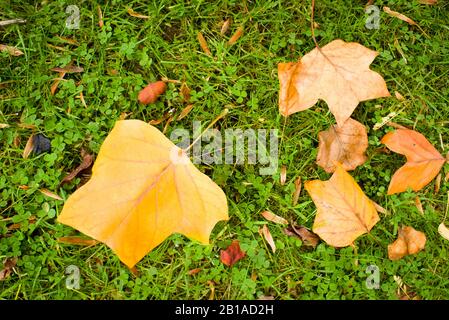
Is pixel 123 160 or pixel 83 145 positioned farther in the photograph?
pixel 83 145

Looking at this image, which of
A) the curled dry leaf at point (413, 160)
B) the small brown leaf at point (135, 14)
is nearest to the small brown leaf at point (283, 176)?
the curled dry leaf at point (413, 160)

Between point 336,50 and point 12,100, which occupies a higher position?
point 336,50

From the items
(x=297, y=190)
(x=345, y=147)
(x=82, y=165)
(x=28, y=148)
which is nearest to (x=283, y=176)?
(x=297, y=190)

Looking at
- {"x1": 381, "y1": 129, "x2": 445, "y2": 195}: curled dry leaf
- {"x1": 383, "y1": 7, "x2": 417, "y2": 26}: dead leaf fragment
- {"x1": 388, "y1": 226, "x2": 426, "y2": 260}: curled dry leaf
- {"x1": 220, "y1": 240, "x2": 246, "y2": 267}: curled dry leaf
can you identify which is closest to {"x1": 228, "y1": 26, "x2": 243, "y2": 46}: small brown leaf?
{"x1": 383, "y1": 7, "x2": 417, "y2": 26}: dead leaf fragment

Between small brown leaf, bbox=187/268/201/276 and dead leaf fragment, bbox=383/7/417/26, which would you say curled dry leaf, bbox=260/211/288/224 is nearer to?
small brown leaf, bbox=187/268/201/276

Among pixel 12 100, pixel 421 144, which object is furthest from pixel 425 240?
pixel 12 100

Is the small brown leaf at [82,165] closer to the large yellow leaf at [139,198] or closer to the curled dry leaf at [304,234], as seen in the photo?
the large yellow leaf at [139,198]

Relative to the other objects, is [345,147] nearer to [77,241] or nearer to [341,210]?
[341,210]
